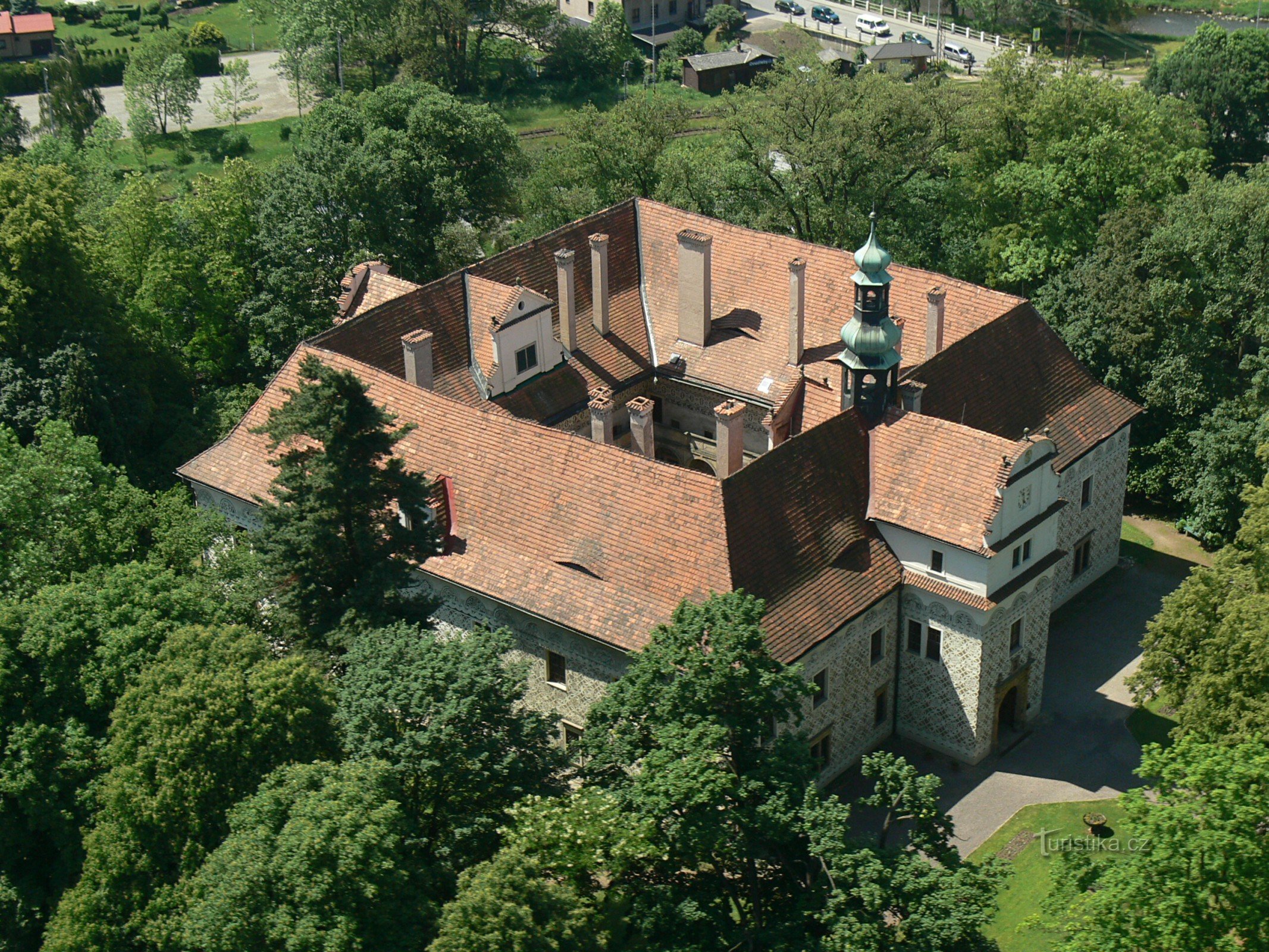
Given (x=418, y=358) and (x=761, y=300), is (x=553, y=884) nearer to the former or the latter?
(x=418, y=358)

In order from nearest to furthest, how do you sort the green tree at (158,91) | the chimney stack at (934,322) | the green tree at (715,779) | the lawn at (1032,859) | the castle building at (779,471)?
the green tree at (715,779), the lawn at (1032,859), the castle building at (779,471), the chimney stack at (934,322), the green tree at (158,91)

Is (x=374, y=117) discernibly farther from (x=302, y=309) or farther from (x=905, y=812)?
(x=905, y=812)

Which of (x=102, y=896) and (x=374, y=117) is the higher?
(x=374, y=117)

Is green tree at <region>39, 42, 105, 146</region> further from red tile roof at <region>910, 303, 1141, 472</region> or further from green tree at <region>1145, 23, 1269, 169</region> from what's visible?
red tile roof at <region>910, 303, 1141, 472</region>

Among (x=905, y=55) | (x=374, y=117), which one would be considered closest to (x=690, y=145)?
(x=374, y=117)

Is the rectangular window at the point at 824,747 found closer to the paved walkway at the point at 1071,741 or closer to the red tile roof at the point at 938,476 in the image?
the paved walkway at the point at 1071,741

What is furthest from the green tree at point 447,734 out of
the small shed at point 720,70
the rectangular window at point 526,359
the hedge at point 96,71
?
the small shed at point 720,70
